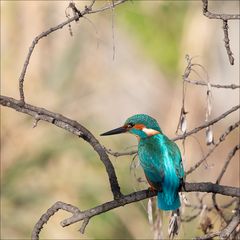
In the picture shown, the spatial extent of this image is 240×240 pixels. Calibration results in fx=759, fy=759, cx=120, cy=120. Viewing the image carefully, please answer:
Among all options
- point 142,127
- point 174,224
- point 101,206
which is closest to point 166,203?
point 174,224

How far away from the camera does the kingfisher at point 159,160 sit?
2680 mm

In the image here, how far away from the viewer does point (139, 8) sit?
798 cm

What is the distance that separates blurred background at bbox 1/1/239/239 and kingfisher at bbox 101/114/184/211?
231cm

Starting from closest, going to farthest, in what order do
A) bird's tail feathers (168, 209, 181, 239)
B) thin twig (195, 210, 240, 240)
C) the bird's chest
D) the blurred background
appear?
thin twig (195, 210, 240, 240), bird's tail feathers (168, 209, 181, 239), the bird's chest, the blurred background

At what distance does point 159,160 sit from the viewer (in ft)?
9.14

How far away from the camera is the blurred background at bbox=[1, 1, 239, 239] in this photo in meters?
5.89

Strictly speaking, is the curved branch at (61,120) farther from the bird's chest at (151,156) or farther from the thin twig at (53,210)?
the bird's chest at (151,156)

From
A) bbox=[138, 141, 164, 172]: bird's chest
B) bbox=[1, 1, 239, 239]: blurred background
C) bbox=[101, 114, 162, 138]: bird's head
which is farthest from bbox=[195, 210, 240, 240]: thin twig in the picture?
bbox=[1, 1, 239, 239]: blurred background

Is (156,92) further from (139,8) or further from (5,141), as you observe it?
(5,141)

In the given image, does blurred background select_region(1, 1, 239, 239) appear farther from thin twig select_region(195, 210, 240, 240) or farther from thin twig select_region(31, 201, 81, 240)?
thin twig select_region(31, 201, 81, 240)

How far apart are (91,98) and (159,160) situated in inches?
149

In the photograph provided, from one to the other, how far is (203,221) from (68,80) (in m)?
3.53

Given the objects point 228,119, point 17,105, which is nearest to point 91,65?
point 228,119

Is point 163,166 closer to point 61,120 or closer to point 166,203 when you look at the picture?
point 166,203
